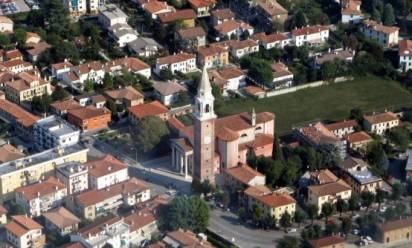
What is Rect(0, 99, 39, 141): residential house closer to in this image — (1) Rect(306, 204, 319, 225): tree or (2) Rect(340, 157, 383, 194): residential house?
(1) Rect(306, 204, 319, 225): tree

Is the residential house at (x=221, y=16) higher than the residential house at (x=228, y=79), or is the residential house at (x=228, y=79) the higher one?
the residential house at (x=221, y=16)

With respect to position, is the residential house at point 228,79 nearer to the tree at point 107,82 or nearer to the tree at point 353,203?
the tree at point 107,82

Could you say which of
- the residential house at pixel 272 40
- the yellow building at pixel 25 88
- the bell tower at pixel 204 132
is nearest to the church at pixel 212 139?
the bell tower at pixel 204 132

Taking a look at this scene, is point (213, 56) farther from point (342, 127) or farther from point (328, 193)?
point (328, 193)

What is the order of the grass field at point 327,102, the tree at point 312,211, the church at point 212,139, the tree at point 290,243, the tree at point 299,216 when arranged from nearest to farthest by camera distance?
1. the tree at point 290,243
2. the tree at point 299,216
3. the tree at point 312,211
4. the church at point 212,139
5. the grass field at point 327,102

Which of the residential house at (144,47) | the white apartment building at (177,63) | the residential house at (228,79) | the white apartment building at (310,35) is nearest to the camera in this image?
the residential house at (228,79)

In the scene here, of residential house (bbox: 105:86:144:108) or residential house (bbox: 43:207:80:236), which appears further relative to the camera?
residential house (bbox: 105:86:144:108)

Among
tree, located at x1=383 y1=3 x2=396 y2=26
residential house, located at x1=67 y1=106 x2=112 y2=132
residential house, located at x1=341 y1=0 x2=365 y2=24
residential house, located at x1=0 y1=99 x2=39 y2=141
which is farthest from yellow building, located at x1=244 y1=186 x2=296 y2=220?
tree, located at x1=383 y1=3 x2=396 y2=26
